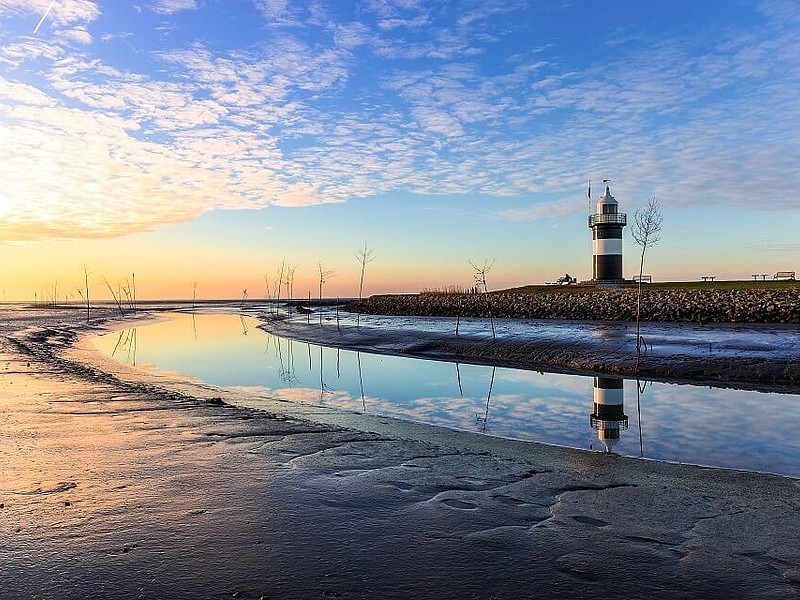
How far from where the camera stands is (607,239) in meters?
66.9

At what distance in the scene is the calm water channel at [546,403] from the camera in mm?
11180

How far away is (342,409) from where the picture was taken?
15.0 m

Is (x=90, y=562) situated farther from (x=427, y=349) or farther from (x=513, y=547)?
(x=427, y=349)

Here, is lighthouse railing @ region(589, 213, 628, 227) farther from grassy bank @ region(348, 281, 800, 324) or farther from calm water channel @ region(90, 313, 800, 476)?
calm water channel @ region(90, 313, 800, 476)

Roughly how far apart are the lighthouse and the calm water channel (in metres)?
45.8

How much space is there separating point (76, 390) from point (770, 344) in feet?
86.1

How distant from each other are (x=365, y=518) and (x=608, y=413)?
9.84 meters

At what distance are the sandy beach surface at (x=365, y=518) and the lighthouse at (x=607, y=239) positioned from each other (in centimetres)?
6031

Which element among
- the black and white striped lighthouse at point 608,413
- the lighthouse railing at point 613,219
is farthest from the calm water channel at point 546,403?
the lighthouse railing at point 613,219

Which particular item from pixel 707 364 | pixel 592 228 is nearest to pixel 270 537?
pixel 707 364

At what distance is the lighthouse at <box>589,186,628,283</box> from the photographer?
66.0 m

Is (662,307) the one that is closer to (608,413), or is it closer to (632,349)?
(632,349)

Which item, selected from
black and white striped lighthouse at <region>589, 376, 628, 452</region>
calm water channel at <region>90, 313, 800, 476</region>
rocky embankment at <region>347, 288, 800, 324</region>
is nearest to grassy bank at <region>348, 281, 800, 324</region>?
rocky embankment at <region>347, 288, 800, 324</region>

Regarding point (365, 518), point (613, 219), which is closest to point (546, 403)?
point (365, 518)
